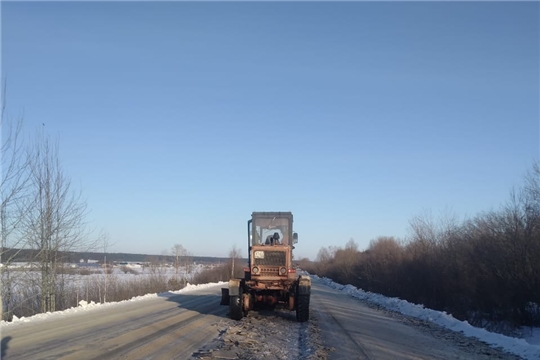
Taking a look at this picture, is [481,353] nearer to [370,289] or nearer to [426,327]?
[426,327]

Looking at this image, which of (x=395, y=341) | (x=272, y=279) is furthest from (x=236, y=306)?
(x=395, y=341)

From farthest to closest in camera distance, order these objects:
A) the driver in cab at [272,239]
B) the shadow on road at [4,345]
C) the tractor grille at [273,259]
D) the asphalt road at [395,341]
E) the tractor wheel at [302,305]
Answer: the driver in cab at [272,239], the tractor grille at [273,259], the tractor wheel at [302,305], the asphalt road at [395,341], the shadow on road at [4,345]

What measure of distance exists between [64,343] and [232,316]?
776cm

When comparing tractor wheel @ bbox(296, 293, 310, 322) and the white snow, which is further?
tractor wheel @ bbox(296, 293, 310, 322)

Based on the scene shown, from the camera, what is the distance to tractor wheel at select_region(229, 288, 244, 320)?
19.0 m

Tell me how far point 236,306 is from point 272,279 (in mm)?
1825

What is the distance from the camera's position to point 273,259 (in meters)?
20.1

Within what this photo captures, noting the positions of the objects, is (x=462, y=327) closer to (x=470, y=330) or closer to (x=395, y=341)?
(x=470, y=330)

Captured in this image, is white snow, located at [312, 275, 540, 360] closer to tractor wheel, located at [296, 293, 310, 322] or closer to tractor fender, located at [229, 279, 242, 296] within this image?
tractor wheel, located at [296, 293, 310, 322]

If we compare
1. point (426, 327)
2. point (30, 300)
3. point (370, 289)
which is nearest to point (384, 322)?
point (426, 327)

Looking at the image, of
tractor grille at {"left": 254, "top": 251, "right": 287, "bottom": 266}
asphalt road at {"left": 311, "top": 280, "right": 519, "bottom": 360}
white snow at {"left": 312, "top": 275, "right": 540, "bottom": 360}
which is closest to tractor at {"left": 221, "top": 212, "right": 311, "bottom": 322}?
tractor grille at {"left": 254, "top": 251, "right": 287, "bottom": 266}

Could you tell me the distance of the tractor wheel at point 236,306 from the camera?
19047mm

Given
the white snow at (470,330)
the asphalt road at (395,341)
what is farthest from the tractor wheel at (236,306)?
the white snow at (470,330)

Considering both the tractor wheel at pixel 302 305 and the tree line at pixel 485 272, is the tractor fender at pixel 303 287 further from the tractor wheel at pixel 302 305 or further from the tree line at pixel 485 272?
the tree line at pixel 485 272
